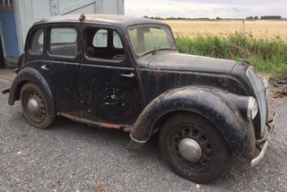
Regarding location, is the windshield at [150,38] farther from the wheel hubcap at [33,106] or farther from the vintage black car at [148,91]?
the wheel hubcap at [33,106]

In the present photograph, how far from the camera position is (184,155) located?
3.24 m

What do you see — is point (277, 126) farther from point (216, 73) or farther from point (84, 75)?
point (84, 75)

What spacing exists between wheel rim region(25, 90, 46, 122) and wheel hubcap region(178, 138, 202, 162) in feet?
7.62

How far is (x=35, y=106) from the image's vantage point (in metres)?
4.45

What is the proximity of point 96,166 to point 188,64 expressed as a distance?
1.68m

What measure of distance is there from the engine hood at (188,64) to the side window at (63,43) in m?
1.09

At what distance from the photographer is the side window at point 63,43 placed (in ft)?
13.2

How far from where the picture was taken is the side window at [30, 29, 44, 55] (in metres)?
4.35

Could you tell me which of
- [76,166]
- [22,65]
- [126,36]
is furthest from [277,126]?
[22,65]

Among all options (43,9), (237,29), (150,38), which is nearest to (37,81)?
(150,38)

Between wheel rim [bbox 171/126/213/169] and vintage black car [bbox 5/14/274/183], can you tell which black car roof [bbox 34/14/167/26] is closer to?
vintage black car [bbox 5/14/274/183]

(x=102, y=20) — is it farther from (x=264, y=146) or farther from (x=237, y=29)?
(x=237, y=29)

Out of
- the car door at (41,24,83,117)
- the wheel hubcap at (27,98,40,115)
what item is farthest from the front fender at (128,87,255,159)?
the wheel hubcap at (27,98,40,115)

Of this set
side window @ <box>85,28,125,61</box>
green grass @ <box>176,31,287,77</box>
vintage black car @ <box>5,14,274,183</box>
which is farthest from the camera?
green grass @ <box>176,31,287,77</box>
